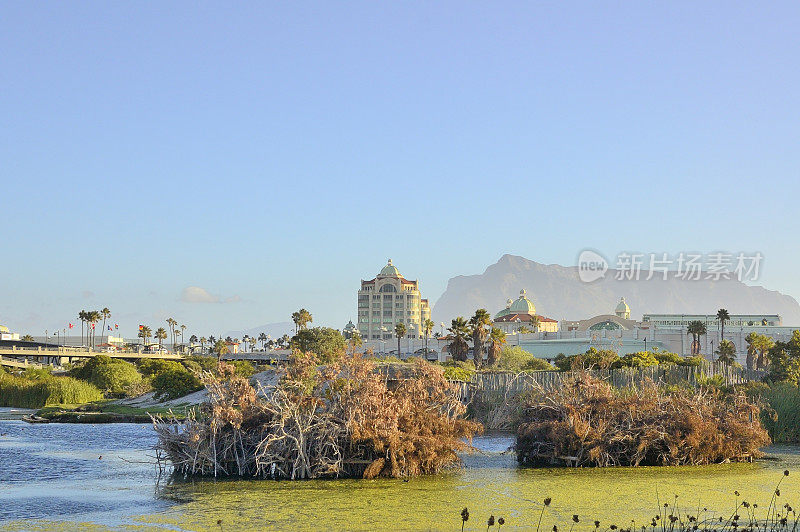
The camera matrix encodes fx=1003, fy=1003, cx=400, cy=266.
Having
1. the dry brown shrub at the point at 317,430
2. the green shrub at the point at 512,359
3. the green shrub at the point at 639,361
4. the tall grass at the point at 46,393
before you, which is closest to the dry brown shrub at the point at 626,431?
the dry brown shrub at the point at 317,430

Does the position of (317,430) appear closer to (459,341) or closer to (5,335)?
(459,341)

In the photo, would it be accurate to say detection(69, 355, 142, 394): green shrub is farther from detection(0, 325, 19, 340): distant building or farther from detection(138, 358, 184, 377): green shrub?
detection(0, 325, 19, 340): distant building

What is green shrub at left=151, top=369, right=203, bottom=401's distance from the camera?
76312 mm

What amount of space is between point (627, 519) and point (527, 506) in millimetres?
2578

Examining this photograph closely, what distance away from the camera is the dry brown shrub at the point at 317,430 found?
1012 inches

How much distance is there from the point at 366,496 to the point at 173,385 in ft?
188

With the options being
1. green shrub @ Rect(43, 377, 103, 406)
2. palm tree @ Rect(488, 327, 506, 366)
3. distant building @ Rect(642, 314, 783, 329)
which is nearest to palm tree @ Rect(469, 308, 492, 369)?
palm tree @ Rect(488, 327, 506, 366)

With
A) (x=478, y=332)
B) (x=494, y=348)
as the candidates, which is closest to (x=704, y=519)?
(x=478, y=332)

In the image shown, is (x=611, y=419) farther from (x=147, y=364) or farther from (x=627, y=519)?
(x=147, y=364)

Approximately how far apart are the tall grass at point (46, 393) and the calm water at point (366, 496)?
143 feet

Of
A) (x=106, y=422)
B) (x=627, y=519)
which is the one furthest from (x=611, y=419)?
(x=106, y=422)

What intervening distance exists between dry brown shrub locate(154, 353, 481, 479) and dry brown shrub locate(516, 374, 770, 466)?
3606 millimetres

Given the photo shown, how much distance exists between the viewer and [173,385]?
3059 inches

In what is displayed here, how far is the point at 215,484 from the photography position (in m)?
25.2
